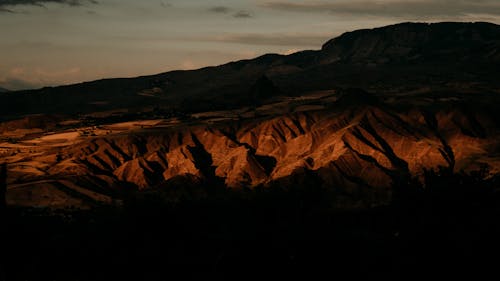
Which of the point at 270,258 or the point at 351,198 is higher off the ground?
the point at 270,258

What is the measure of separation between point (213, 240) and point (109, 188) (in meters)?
113

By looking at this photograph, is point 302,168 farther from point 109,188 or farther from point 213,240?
point 213,240

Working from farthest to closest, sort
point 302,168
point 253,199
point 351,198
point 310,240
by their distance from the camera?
point 302,168 → point 351,198 → point 253,199 → point 310,240

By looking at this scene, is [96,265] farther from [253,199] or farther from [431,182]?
[253,199]

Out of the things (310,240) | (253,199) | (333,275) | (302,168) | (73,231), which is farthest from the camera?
(302,168)

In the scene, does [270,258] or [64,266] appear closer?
[270,258]

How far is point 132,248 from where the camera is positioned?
291ft

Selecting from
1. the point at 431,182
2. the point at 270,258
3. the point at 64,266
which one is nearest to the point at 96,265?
the point at 64,266

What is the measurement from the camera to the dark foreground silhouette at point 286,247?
7394cm

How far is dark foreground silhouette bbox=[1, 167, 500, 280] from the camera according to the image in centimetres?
7394

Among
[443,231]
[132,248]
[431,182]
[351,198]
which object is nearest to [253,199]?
[351,198]

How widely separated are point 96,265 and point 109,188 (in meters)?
114

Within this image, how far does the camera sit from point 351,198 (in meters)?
179

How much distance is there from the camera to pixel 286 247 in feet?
269
